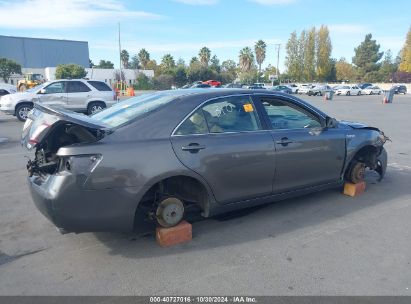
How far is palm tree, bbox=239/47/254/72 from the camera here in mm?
93500

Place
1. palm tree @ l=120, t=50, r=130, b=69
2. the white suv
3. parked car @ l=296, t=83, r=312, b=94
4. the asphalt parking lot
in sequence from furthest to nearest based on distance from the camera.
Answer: palm tree @ l=120, t=50, r=130, b=69, parked car @ l=296, t=83, r=312, b=94, the white suv, the asphalt parking lot

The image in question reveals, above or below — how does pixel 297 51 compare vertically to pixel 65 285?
above

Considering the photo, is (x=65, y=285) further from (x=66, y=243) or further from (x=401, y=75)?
(x=401, y=75)

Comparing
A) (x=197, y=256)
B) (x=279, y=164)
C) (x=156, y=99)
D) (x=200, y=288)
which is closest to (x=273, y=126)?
(x=279, y=164)

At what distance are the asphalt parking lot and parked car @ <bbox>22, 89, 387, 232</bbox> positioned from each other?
32 cm

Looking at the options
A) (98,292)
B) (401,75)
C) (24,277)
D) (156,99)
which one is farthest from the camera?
(401,75)

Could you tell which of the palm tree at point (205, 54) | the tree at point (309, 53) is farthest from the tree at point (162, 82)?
the tree at point (309, 53)

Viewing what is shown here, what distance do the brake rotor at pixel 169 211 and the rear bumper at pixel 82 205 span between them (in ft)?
1.15

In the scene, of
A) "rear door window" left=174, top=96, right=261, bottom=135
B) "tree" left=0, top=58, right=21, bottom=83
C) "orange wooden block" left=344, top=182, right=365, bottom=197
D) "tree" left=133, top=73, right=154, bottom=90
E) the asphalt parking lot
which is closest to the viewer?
the asphalt parking lot

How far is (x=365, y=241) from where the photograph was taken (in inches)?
149

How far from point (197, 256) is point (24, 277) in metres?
1.56

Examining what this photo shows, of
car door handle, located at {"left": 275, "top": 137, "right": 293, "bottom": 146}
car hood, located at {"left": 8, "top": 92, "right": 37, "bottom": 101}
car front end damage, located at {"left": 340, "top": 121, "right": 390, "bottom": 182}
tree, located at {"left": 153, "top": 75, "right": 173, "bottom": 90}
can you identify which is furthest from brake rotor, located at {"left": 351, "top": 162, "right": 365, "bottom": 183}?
tree, located at {"left": 153, "top": 75, "right": 173, "bottom": 90}

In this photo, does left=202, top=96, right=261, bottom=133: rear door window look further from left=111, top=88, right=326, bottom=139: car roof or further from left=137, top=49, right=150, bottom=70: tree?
left=137, top=49, right=150, bottom=70: tree

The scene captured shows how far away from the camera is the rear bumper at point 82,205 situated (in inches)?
123
